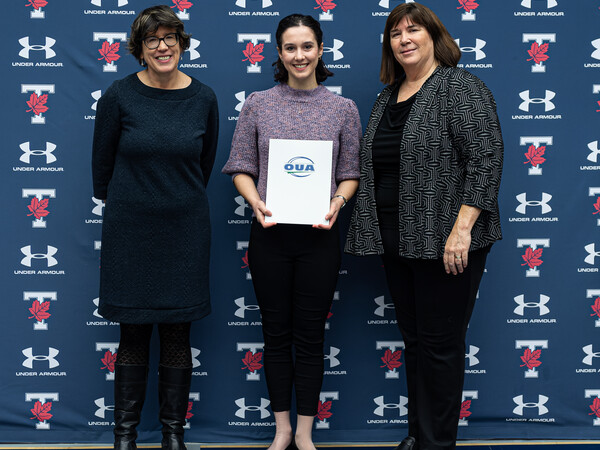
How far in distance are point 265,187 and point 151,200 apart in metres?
0.40

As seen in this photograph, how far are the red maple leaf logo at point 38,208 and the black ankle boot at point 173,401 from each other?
90 cm

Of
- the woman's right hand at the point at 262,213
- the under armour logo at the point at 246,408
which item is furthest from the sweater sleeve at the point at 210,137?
the under armour logo at the point at 246,408

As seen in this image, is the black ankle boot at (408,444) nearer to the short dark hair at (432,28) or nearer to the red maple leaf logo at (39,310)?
the short dark hair at (432,28)

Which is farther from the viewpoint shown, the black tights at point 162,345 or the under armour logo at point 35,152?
the under armour logo at point 35,152

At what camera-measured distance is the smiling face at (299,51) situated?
1.71 metres

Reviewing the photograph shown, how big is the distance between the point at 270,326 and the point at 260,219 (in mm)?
412

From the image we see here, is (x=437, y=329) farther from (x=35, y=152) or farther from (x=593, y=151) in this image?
(x=35, y=152)

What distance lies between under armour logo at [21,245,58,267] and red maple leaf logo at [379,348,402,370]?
1531 mm

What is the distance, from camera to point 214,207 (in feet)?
7.25

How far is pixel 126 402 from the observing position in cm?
181

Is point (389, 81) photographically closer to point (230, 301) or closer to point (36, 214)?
point (230, 301)

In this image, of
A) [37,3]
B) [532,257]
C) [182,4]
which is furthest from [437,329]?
[37,3]

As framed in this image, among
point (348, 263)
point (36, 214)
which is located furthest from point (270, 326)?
point (36, 214)

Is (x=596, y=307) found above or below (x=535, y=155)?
below
